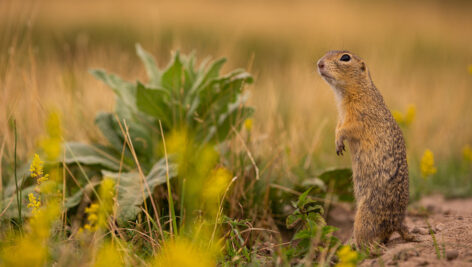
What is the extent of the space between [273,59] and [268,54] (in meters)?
0.90

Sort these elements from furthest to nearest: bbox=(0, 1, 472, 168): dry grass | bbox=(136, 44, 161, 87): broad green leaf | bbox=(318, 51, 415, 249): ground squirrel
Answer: bbox=(0, 1, 472, 168): dry grass < bbox=(136, 44, 161, 87): broad green leaf < bbox=(318, 51, 415, 249): ground squirrel

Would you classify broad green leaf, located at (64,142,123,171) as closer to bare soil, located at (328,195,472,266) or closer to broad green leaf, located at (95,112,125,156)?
broad green leaf, located at (95,112,125,156)

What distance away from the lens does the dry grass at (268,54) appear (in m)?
5.23

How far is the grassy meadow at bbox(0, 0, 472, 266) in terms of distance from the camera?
2943 millimetres

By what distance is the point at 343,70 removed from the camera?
3549 mm

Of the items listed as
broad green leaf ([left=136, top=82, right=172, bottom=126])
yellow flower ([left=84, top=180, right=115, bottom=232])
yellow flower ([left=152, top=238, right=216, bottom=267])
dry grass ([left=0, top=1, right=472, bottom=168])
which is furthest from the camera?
dry grass ([left=0, top=1, right=472, bottom=168])

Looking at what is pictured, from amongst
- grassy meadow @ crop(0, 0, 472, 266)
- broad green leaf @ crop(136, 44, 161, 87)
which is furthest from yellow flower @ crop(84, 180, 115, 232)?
broad green leaf @ crop(136, 44, 161, 87)

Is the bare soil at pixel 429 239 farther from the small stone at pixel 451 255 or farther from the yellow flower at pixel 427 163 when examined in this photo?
the yellow flower at pixel 427 163

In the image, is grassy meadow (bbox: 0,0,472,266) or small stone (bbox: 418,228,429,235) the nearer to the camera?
grassy meadow (bbox: 0,0,472,266)

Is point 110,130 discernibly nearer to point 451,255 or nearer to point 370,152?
point 370,152

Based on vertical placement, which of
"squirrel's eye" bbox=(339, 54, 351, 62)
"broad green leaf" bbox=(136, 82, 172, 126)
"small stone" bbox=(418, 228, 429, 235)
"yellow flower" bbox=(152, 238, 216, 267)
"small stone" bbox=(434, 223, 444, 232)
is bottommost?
"small stone" bbox=(418, 228, 429, 235)

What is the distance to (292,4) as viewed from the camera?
17297mm

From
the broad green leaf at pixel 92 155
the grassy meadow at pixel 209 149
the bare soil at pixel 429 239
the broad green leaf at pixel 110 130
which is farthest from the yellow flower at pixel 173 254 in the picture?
the broad green leaf at pixel 110 130

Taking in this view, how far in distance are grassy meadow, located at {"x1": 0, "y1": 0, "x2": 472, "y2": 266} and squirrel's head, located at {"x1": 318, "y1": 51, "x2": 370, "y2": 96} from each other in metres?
0.64
